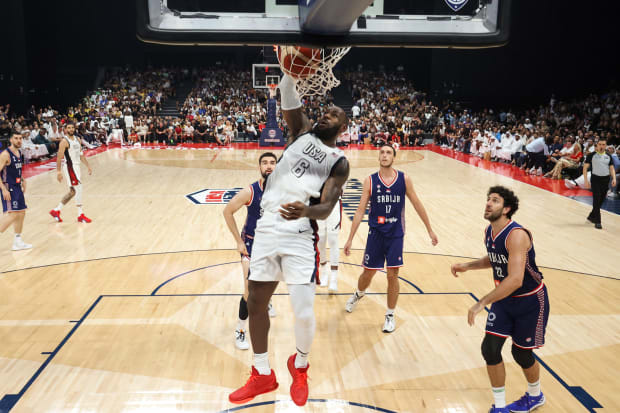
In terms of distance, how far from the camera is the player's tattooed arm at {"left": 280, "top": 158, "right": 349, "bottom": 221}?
2.86 meters

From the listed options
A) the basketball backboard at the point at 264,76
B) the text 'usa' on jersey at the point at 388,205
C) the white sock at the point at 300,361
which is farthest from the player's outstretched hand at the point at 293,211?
the basketball backboard at the point at 264,76

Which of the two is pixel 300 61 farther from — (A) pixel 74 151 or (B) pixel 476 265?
(A) pixel 74 151

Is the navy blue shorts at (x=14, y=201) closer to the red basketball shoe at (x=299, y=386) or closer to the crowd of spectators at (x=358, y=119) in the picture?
the red basketball shoe at (x=299, y=386)

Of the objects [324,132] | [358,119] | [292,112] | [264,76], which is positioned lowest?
[358,119]

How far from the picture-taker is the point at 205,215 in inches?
404

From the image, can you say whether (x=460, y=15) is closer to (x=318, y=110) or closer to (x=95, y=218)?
(x=95, y=218)

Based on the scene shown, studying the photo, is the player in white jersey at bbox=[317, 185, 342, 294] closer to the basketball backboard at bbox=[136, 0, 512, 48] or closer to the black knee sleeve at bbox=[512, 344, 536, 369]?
the basketball backboard at bbox=[136, 0, 512, 48]

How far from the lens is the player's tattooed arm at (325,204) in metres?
2.86

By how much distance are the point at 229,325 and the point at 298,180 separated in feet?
8.46

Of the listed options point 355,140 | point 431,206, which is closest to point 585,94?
point 355,140

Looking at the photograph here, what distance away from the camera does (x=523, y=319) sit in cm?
356

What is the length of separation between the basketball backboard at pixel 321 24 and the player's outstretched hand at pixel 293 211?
1.65m

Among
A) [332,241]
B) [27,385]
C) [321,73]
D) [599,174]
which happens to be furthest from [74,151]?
[599,174]

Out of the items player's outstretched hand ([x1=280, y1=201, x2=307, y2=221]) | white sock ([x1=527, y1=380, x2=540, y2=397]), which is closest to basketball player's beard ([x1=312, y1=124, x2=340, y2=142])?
player's outstretched hand ([x1=280, y1=201, x2=307, y2=221])
